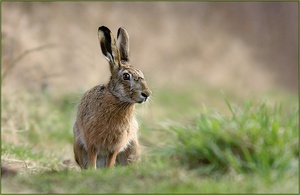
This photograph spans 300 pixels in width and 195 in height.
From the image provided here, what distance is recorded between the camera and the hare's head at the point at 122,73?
324 inches

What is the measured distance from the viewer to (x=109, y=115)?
851 cm

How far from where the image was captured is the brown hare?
27.6 ft

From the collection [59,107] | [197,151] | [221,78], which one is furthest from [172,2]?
[197,151]

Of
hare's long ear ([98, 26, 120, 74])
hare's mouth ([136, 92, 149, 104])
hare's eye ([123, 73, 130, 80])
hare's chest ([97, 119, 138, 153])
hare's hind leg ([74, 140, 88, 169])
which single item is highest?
hare's long ear ([98, 26, 120, 74])

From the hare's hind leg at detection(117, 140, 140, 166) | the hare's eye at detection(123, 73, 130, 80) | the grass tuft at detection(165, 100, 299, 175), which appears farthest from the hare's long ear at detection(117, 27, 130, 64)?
the grass tuft at detection(165, 100, 299, 175)

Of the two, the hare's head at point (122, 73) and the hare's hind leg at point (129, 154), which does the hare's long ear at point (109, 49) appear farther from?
the hare's hind leg at point (129, 154)

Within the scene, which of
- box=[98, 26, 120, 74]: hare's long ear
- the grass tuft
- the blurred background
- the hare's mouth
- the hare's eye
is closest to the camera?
the grass tuft

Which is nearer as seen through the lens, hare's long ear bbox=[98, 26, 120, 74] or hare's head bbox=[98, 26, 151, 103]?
hare's head bbox=[98, 26, 151, 103]

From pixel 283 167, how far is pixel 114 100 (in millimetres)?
2800

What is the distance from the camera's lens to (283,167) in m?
6.34

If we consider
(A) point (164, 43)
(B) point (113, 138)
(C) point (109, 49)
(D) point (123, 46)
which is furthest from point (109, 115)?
(A) point (164, 43)

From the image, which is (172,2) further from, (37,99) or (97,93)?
(97,93)

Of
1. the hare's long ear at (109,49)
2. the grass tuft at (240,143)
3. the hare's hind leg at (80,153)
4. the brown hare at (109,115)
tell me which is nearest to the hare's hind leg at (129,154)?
the brown hare at (109,115)

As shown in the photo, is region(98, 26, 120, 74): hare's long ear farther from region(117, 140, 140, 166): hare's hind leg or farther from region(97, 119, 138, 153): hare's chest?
region(117, 140, 140, 166): hare's hind leg
